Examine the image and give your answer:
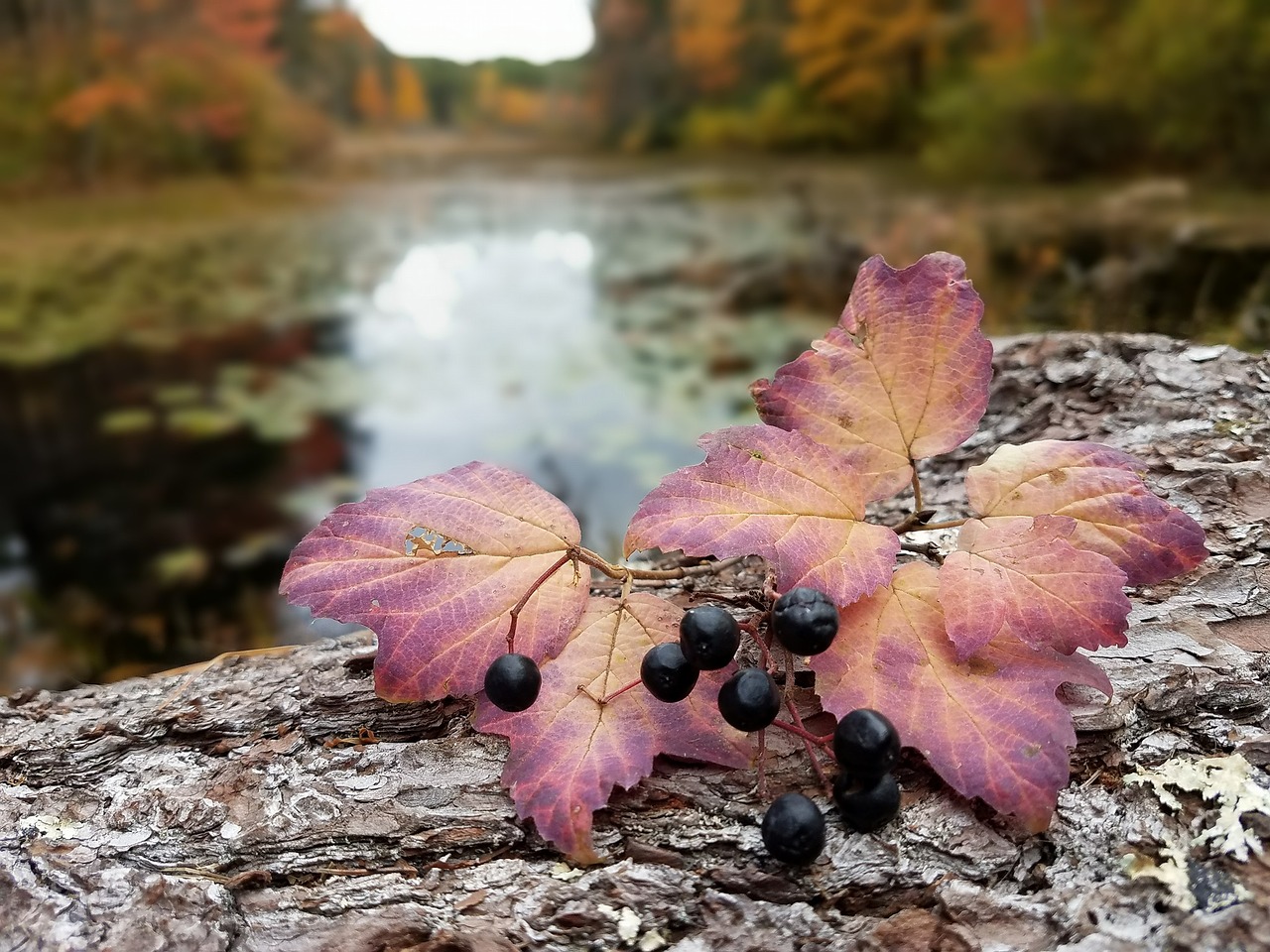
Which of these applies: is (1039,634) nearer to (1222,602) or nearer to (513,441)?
(1222,602)

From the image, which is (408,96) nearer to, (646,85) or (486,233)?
(486,233)

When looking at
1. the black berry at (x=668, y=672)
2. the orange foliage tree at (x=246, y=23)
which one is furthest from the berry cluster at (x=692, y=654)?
the orange foliage tree at (x=246, y=23)

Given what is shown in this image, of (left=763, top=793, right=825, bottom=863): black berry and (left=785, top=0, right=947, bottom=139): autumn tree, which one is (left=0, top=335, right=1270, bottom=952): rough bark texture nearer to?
(left=763, top=793, right=825, bottom=863): black berry

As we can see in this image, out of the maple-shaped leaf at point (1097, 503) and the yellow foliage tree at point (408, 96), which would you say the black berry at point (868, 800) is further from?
the yellow foliage tree at point (408, 96)

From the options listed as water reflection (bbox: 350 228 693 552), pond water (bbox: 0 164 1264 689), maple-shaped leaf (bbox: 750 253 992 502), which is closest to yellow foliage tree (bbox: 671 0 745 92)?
pond water (bbox: 0 164 1264 689)

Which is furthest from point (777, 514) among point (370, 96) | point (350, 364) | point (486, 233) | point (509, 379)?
point (370, 96)
